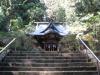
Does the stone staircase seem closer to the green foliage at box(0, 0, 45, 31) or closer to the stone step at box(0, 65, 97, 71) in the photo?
the stone step at box(0, 65, 97, 71)

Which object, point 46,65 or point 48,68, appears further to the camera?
point 46,65

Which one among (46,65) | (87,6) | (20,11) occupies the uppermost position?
(87,6)

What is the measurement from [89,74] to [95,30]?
711 centimetres

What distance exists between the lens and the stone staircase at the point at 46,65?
29.9ft

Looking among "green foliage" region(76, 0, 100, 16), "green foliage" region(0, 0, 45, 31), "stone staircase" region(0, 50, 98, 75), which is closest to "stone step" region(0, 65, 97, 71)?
"stone staircase" region(0, 50, 98, 75)

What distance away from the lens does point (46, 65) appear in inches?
404

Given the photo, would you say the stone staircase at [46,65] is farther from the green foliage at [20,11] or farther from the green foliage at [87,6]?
the green foliage at [20,11]

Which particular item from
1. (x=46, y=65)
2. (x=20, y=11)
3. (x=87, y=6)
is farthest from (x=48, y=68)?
(x=20, y=11)

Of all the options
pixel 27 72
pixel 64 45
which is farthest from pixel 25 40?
pixel 27 72

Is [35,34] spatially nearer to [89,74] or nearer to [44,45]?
[44,45]

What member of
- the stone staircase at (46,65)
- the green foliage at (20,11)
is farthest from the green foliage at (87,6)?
the stone staircase at (46,65)

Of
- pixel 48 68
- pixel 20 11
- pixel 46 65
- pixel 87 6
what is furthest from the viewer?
pixel 20 11

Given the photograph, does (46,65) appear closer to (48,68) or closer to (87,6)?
(48,68)

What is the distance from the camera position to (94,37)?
52.1 ft
